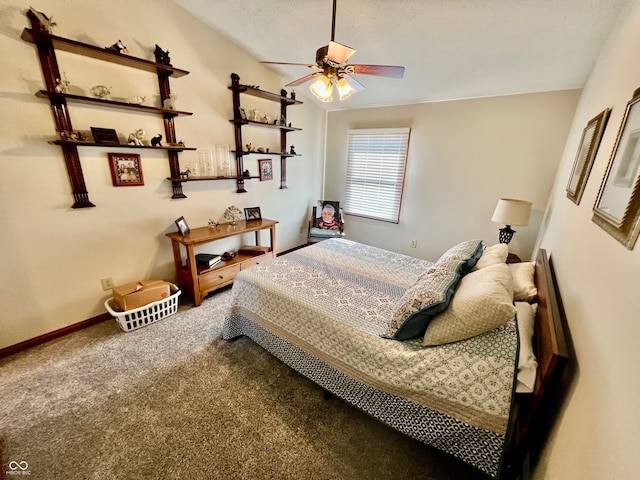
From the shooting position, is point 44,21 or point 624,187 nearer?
point 624,187

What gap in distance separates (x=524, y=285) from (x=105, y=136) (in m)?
3.22

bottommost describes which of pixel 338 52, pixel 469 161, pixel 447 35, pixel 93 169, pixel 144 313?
pixel 144 313

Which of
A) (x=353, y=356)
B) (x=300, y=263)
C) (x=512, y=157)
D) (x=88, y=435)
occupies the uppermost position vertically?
(x=512, y=157)

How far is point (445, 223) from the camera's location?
343 cm

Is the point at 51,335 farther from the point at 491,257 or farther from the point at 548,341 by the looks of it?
the point at 491,257

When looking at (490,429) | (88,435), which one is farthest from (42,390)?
(490,429)

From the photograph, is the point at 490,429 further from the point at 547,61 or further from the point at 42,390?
the point at 547,61

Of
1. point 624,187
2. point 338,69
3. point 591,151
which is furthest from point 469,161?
point 624,187

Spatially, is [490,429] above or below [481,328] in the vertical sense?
below

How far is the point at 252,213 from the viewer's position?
329 cm

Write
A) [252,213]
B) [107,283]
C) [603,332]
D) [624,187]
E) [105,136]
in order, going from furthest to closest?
[252,213] < [107,283] < [105,136] < [624,187] < [603,332]

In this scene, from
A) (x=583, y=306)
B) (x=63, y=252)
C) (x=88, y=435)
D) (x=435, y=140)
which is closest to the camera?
(x=583, y=306)

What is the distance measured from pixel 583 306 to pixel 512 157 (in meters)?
2.48

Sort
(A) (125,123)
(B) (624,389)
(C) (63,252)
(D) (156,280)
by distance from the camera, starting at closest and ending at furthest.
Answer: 1. (B) (624,389)
2. (C) (63,252)
3. (A) (125,123)
4. (D) (156,280)
